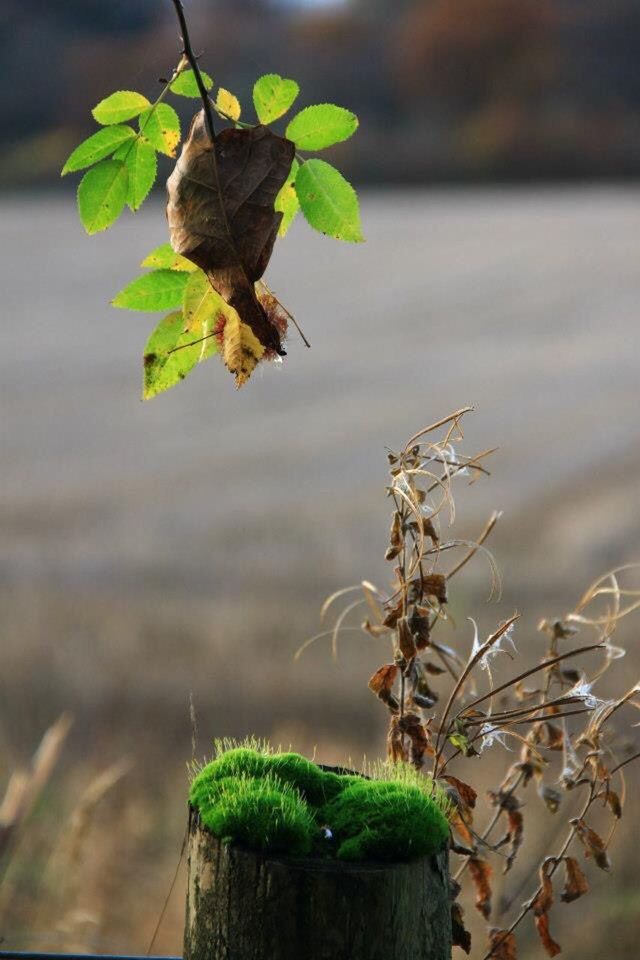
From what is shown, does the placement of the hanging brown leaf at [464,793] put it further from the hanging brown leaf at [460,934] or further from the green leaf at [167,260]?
the green leaf at [167,260]

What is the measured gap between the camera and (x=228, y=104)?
0.66m

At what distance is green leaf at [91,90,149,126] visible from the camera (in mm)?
654

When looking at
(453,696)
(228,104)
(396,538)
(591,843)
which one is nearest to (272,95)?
(228,104)

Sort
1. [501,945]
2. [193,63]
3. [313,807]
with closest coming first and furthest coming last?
[193,63]
[313,807]
[501,945]

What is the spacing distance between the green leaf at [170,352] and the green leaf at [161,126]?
0.32 ft

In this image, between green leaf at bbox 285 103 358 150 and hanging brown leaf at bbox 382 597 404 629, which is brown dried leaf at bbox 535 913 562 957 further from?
green leaf at bbox 285 103 358 150

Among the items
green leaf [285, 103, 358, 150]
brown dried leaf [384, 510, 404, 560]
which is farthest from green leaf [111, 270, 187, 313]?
brown dried leaf [384, 510, 404, 560]

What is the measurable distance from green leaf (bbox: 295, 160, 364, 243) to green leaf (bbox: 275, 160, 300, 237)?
0.5 inches

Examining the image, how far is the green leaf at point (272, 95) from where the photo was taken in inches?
25.3

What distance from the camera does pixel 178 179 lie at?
63cm

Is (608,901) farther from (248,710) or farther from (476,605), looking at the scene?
(476,605)

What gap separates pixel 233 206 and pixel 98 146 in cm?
11

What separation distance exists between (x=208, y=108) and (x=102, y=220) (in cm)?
10

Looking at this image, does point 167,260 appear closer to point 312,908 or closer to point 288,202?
point 288,202
